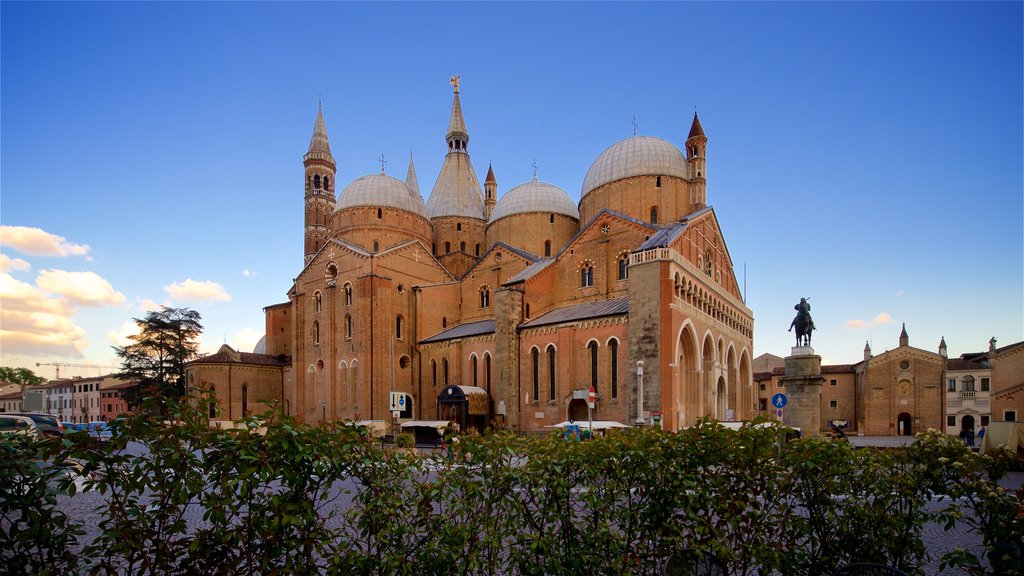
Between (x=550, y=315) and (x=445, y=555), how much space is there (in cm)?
2955

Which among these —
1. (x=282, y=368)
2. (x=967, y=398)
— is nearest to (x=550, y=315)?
(x=282, y=368)

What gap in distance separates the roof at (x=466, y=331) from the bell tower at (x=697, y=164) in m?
16.0

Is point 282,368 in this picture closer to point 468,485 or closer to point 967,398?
point 468,485

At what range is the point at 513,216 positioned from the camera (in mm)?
43656

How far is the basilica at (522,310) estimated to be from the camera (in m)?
28.8

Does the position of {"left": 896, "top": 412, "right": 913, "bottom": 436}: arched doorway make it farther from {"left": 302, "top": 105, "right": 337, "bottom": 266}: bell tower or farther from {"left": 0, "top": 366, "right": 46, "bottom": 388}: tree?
{"left": 0, "top": 366, "right": 46, "bottom": 388}: tree

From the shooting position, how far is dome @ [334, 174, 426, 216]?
148 feet

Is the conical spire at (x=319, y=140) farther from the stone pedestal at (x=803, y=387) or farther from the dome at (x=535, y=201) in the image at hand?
the stone pedestal at (x=803, y=387)

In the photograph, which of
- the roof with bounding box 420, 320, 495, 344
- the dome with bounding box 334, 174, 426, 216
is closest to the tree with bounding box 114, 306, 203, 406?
the dome with bounding box 334, 174, 426, 216

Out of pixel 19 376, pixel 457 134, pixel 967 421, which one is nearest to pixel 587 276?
pixel 457 134

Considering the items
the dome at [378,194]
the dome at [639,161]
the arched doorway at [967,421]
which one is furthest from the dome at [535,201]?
the arched doorway at [967,421]

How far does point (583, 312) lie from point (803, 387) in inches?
478

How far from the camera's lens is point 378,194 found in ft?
148

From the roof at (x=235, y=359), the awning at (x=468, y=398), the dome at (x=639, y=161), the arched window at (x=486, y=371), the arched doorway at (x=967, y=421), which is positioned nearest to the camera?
the awning at (x=468, y=398)
